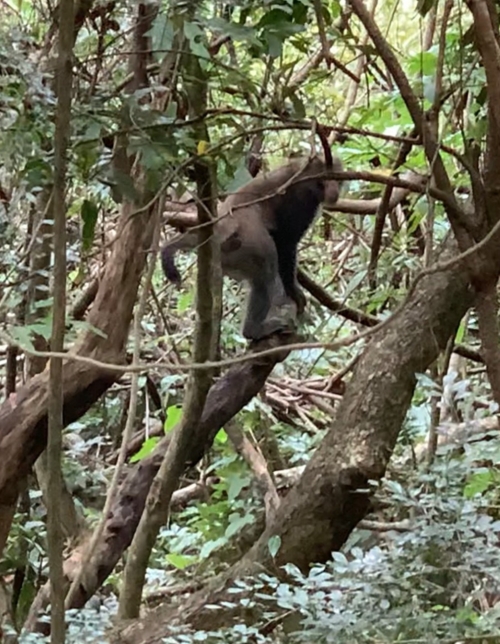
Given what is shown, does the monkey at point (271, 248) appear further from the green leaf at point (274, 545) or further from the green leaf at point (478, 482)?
the green leaf at point (478, 482)

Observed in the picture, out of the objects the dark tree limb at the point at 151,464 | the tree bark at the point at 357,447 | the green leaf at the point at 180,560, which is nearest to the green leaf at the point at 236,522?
the green leaf at the point at 180,560

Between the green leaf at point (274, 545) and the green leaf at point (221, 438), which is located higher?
the green leaf at point (221, 438)

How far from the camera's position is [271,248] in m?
3.30

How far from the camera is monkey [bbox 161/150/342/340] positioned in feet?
9.89

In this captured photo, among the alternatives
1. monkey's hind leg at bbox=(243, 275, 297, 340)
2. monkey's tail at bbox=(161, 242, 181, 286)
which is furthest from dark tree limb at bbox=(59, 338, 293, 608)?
monkey's hind leg at bbox=(243, 275, 297, 340)

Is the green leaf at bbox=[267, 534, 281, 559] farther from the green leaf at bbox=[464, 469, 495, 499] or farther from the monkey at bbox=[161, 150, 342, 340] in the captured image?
the monkey at bbox=[161, 150, 342, 340]

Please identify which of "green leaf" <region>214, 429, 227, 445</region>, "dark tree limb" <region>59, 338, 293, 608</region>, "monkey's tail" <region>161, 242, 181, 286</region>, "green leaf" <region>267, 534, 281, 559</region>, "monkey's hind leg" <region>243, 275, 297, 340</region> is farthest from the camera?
"monkey's hind leg" <region>243, 275, 297, 340</region>

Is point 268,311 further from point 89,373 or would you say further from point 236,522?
point 89,373

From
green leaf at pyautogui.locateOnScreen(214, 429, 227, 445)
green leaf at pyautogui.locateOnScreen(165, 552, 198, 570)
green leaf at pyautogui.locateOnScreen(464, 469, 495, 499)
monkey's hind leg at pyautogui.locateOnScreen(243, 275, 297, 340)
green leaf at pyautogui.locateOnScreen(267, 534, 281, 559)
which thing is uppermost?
monkey's hind leg at pyautogui.locateOnScreen(243, 275, 297, 340)

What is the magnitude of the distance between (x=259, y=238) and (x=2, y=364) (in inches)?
40.8

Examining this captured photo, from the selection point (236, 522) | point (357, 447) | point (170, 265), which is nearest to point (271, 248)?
point (170, 265)

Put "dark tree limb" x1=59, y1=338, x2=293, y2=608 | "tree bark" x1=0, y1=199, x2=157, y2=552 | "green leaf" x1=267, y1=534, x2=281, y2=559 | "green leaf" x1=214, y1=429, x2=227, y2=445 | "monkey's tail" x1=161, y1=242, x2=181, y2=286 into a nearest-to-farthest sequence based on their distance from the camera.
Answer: "tree bark" x1=0, y1=199, x2=157, y2=552
"green leaf" x1=267, y1=534, x2=281, y2=559
"dark tree limb" x1=59, y1=338, x2=293, y2=608
"monkey's tail" x1=161, y1=242, x2=181, y2=286
"green leaf" x1=214, y1=429, x2=227, y2=445

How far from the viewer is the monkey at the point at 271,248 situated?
119 inches

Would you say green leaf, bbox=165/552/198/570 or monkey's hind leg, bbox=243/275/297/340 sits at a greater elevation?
monkey's hind leg, bbox=243/275/297/340
